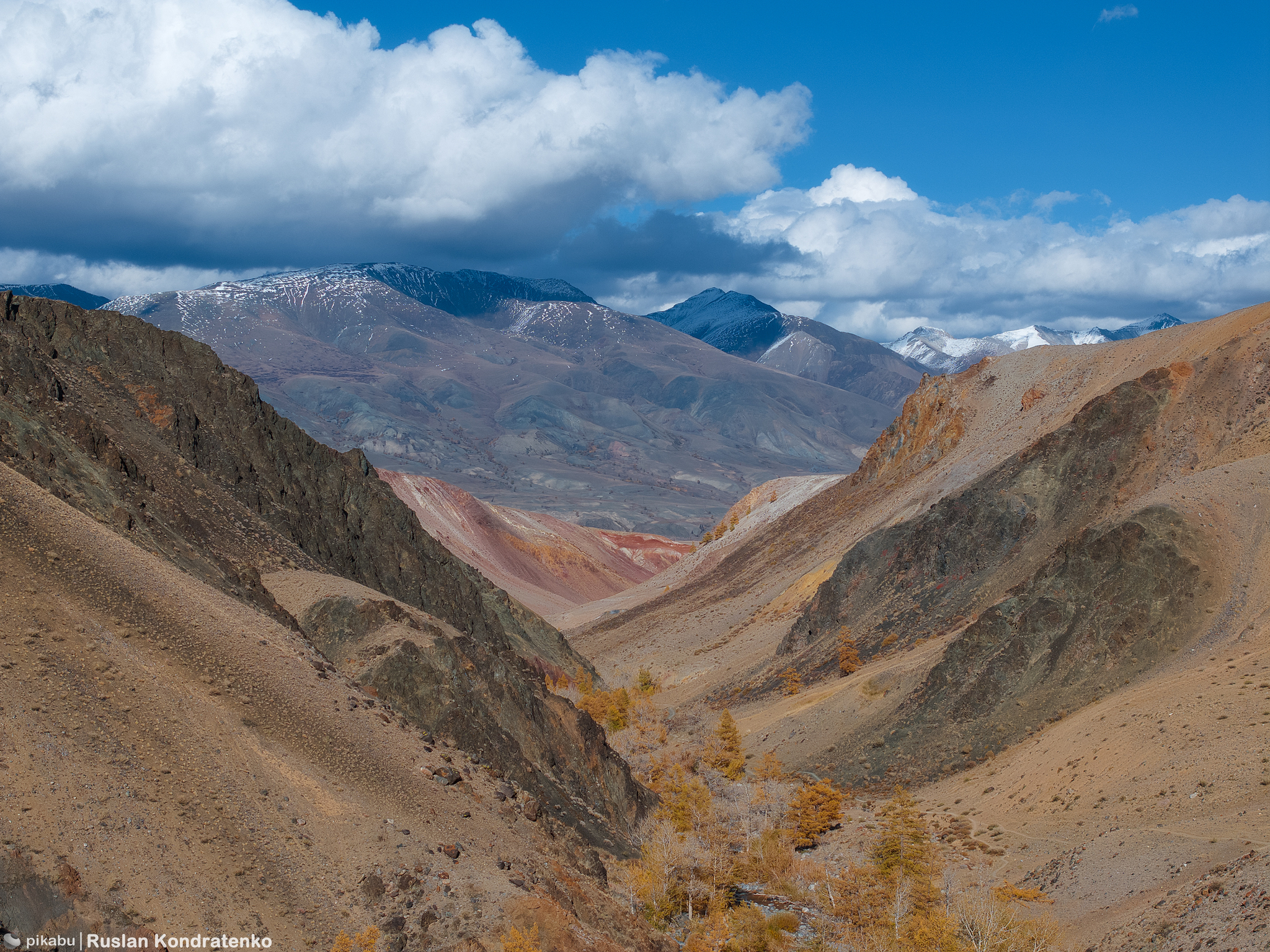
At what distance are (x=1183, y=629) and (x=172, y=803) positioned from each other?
38631 mm

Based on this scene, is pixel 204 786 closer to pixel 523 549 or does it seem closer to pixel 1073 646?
pixel 1073 646

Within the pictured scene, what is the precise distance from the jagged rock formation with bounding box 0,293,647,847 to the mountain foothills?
21 centimetres

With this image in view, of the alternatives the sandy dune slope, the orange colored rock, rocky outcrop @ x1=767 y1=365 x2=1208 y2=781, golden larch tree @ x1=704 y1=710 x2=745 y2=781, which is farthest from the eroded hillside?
the orange colored rock

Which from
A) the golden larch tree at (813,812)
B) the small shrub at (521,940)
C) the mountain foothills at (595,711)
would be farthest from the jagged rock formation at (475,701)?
the small shrub at (521,940)

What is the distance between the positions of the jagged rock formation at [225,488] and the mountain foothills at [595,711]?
0.21 metres

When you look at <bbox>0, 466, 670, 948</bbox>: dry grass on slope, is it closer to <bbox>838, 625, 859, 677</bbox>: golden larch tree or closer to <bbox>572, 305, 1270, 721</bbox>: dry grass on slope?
<bbox>838, 625, 859, 677</bbox>: golden larch tree

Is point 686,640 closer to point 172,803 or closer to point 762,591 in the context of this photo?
point 762,591

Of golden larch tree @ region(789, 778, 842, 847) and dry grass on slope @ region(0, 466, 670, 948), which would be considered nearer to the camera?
dry grass on slope @ region(0, 466, 670, 948)

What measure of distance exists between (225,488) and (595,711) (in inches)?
1034

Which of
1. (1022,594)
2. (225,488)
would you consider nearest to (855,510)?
(1022,594)

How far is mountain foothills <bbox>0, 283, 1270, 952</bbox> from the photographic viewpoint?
2034 cm

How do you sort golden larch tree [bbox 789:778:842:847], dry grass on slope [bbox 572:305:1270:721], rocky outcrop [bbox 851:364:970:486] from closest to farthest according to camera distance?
golden larch tree [bbox 789:778:842:847]
dry grass on slope [bbox 572:305:1270:721]
rocky outcrop [bbox 851:364:970:486]

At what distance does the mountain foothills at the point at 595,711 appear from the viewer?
2034 cm

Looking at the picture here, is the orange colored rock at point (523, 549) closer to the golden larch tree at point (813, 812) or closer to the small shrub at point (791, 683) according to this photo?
the small shrub at point (791, 683)
